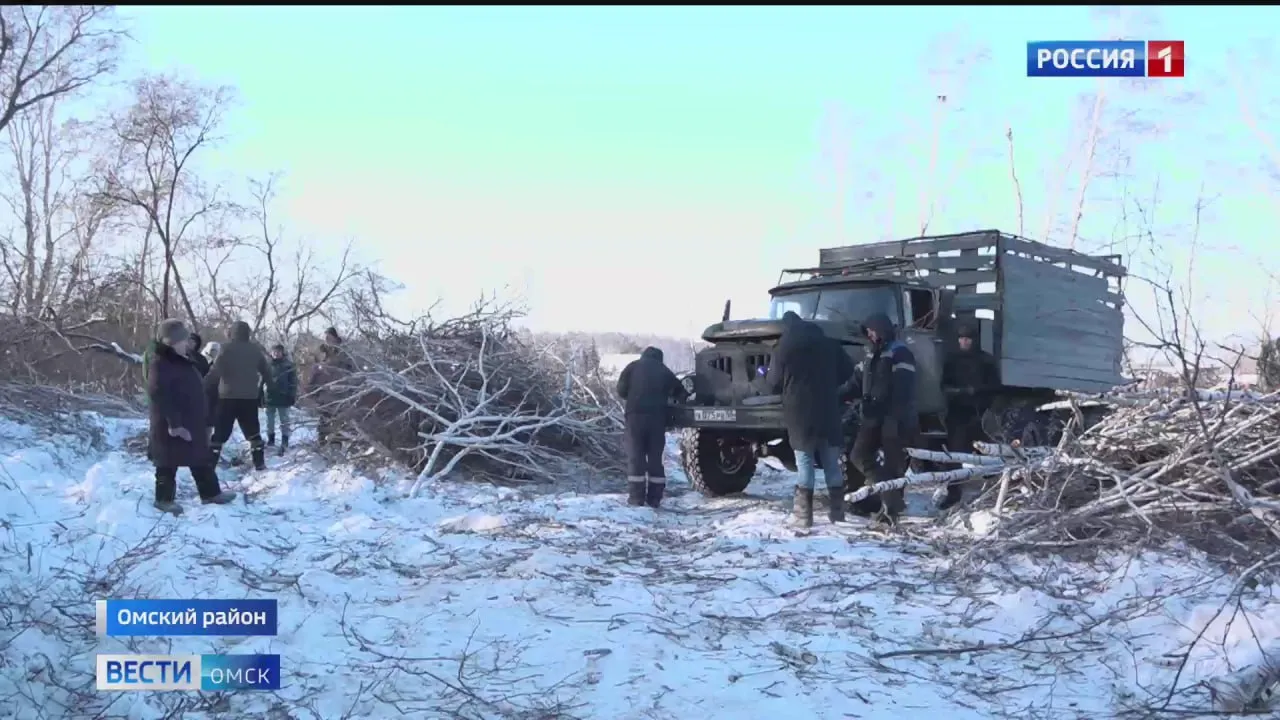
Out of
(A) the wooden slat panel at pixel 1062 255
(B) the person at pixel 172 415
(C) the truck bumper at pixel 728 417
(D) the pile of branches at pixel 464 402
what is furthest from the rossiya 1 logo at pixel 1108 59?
(B) the person at pixel 172 415

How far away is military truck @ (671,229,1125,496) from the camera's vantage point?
29.9 feet

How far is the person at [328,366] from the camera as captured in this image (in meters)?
10.9

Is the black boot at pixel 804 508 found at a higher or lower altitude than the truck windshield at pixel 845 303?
lower

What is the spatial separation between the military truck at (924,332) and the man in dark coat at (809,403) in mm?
865

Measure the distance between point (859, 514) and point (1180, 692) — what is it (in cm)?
444

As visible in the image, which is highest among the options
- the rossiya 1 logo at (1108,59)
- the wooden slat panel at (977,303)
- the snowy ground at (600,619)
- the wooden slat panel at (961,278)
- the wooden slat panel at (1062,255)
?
the rossiya 1 logo at (1108,59)

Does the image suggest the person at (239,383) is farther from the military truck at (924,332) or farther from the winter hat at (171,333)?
the military truck at (924,332)

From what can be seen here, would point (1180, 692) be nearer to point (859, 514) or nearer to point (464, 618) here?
point (464, 618)

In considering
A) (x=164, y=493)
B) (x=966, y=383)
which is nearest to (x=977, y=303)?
(x=966, y=383)

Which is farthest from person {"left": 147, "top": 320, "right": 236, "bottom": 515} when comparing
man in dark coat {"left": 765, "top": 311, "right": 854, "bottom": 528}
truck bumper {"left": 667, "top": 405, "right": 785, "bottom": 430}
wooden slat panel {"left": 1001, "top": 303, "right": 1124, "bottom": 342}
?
wooden slat panel {"left": 1001, "top": 303, "right": 1124, "bottom": 342}

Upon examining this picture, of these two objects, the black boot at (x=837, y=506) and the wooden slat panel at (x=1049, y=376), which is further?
the wooden slat panel at (x=1049, y=376)

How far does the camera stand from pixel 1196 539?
567cm

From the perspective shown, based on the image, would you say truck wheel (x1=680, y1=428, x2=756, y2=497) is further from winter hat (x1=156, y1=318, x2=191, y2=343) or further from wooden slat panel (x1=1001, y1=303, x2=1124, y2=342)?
winter hat (x1=156, y1=318, x2=191, y2=343)

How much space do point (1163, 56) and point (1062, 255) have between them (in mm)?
2342
